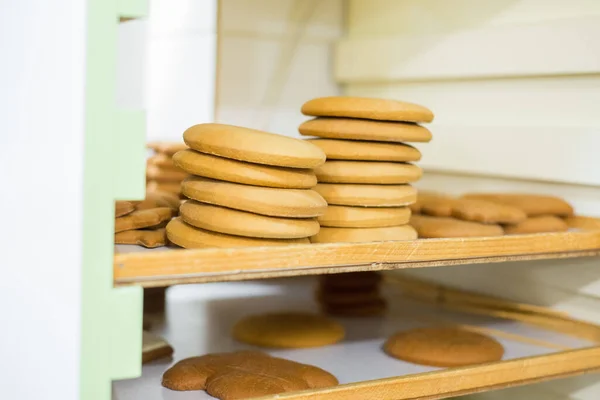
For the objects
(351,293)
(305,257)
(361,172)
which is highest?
(361,172)

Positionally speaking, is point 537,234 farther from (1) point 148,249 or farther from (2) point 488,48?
(1) point 148,249

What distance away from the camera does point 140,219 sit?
43.0 inches

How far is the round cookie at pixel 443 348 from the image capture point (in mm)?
1308

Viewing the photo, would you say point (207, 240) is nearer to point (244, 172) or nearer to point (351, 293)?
point (244, 172)

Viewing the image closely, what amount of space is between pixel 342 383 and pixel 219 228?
354mm

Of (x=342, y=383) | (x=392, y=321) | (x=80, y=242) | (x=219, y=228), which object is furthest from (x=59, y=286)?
(x=392, y=321)

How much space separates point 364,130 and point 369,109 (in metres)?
0.03

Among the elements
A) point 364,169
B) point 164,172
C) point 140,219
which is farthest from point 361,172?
point 164,172

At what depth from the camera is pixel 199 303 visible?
179 cm

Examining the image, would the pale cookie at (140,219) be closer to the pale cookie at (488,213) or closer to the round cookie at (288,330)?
the round cookie at (288,330)

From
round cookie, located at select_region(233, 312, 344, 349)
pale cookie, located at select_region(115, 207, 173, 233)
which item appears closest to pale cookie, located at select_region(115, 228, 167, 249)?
pale cookie, located at select_region(115, 207, 173, 233)

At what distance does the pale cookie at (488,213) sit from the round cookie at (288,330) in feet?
1.11

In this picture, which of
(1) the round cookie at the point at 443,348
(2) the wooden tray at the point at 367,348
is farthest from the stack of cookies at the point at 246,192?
(1) the round cookie at the point at 443,348

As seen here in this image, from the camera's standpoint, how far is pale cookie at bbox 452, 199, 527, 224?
135cm
